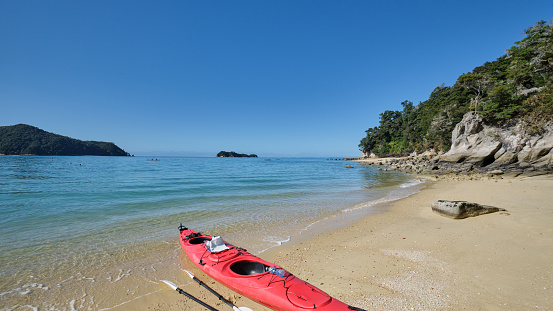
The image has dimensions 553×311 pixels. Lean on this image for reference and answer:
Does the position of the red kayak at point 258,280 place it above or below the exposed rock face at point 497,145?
below

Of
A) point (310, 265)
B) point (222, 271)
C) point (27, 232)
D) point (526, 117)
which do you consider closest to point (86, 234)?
point (27, 232)

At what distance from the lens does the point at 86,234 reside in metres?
7.70

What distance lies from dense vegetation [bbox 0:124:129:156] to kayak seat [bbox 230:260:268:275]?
152 m

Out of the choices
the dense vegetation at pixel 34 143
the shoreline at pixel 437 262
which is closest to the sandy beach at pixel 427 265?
the shoreline at pixel 437 262

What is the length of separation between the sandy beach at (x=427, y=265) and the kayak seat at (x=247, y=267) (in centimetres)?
47

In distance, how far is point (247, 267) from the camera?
4.94 meters

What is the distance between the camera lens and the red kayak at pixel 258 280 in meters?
3.43

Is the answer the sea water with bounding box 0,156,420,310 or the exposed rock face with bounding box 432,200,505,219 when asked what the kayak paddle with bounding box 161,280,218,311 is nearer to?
the sea water with bounding box 0,156,420,310

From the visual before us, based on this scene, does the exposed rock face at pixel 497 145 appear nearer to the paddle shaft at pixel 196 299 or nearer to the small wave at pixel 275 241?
the small wave at pixel 275 241

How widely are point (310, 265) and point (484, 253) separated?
4.42m

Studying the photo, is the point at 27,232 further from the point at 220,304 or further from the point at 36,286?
the point at 220,304

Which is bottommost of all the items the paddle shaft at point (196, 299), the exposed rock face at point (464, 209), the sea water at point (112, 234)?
the sea water at point (112, 234)

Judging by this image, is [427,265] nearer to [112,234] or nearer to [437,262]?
[437,262]

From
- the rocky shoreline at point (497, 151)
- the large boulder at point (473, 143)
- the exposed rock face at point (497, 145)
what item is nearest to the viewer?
the rocky shoreline at point (497, 151)
